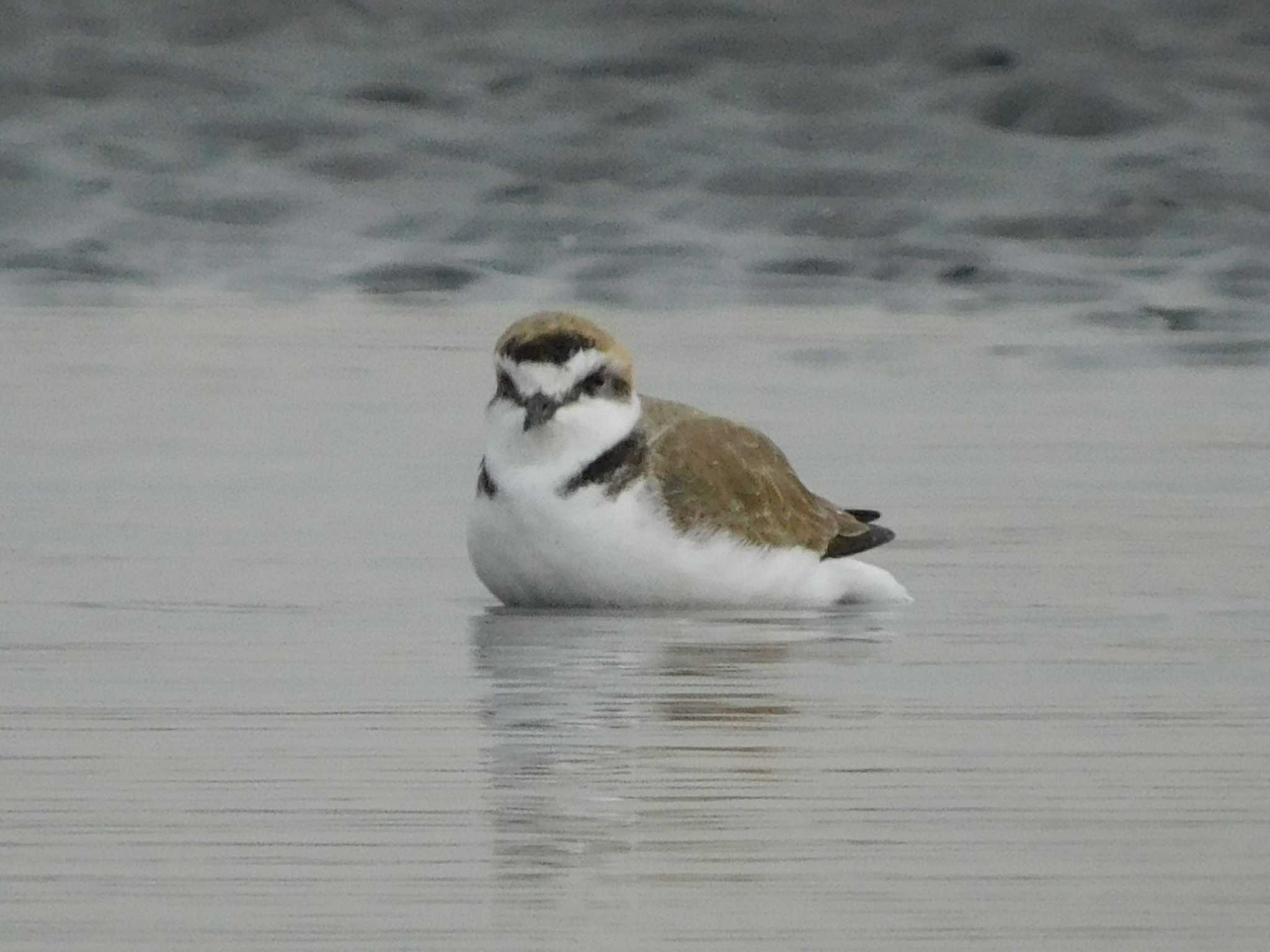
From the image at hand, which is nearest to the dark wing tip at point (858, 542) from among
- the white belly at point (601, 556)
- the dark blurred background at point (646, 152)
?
the white belly at point (601, 556)

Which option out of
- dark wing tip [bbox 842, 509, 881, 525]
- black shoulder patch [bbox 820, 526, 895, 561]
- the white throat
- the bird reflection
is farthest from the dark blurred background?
the bird reflection

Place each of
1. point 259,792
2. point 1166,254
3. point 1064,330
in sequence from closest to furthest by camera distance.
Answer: point 259,792, point 1064,330, point 1166,254

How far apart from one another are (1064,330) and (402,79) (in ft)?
25.2

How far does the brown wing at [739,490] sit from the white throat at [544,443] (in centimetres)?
20

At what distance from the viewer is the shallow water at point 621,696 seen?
5.92 metres

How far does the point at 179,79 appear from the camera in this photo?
2289 cm

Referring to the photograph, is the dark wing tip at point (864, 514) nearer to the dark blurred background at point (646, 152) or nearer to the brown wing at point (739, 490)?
the brown wing at point (739, 490)

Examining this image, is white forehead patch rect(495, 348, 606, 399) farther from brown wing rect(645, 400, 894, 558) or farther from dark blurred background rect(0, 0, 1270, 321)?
dark blurred background rect(0, 0, 1270, 321)

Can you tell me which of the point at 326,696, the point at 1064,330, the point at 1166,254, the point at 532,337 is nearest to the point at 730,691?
the point at 326,696

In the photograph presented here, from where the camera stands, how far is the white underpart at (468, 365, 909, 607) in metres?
9.04

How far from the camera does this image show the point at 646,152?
21.3 meters

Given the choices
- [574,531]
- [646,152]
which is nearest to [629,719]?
[574,531]

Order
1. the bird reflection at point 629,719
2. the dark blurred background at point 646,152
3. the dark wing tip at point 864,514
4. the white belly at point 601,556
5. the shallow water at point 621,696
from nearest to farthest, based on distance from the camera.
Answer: the shallow water at point 621,696 < the bird reflection at point 629,719 < the white belly at point 601,556 < the dark wing tip at point 864,514 < the dark blurred background at point 646,152

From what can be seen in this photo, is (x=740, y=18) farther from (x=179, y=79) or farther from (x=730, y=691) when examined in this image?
(x=730, y=691)
